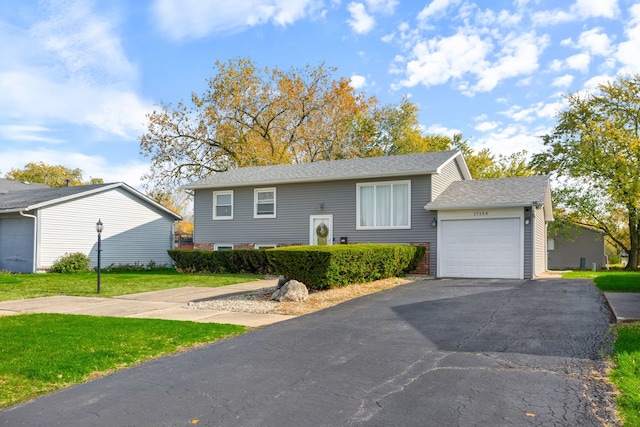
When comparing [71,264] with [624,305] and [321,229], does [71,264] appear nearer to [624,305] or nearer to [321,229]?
[321,229]

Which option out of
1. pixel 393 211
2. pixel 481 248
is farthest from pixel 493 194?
pixel 393 211

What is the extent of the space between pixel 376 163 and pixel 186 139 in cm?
1786

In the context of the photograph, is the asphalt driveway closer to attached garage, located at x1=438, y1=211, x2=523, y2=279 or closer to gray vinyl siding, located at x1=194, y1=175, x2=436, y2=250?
attached garage, located at x1=438, y1=211, x2=523, y2=279

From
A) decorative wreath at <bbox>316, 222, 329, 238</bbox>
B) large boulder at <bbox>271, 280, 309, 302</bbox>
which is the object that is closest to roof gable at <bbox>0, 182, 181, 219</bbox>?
decorative wreath at <bbox>316, 222, 329, 238</bbox>

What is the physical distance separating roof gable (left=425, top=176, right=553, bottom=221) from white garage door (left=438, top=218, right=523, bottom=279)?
2.19 ft

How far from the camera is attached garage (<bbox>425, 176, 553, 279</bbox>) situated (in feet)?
49.4

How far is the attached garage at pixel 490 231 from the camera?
15.1 metres

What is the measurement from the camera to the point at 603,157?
1085 inches

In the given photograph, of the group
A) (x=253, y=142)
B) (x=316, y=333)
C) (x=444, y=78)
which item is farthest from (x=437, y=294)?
(x=253, y=142)

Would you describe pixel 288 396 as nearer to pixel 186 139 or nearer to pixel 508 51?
pixel 508 51

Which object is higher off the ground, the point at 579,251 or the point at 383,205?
the point at 383,205

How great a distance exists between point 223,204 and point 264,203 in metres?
2.21

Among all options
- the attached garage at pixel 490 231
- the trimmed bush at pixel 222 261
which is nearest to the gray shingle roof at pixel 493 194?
the attached garage at pixel 490 231

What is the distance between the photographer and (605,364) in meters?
5.00
